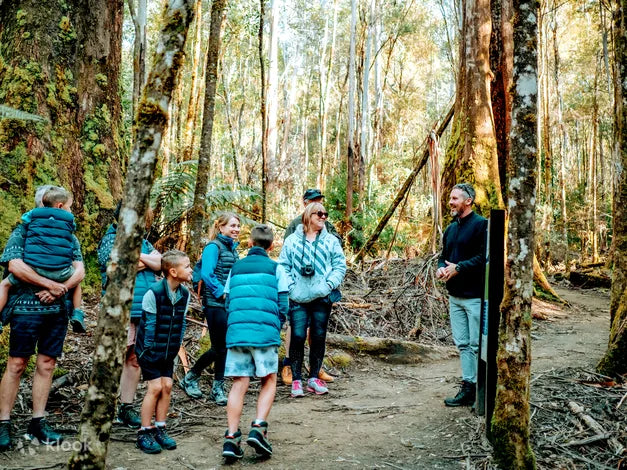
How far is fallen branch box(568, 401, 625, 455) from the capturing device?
12.2ft

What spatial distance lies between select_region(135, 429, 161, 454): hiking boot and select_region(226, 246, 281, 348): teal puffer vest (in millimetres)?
855

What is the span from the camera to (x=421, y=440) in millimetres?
4117

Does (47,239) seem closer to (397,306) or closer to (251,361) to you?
(251,361)

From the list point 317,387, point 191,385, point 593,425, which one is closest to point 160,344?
point 191,385

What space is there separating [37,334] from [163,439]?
1.22 metres

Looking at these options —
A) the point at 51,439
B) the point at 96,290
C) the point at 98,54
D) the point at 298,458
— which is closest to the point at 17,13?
the point at 98,54

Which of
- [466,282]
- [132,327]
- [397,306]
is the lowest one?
[397,306]

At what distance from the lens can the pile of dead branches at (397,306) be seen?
25.8ft

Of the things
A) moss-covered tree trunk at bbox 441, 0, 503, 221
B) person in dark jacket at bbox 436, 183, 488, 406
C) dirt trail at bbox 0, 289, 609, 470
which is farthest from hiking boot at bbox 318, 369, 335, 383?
moss-covered tree trunk at bbox 441, 0, 503, 221

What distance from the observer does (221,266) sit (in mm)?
5160

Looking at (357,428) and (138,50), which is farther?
(138,50)

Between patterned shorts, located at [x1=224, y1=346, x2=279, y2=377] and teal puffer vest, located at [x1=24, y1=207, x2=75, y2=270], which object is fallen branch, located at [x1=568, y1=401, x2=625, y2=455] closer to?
patterned shorts, located at [x1=224, y1=346, x2=279, y2=377]

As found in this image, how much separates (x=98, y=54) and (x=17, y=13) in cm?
90

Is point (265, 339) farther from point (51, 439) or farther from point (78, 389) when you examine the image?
point (78, 389)
